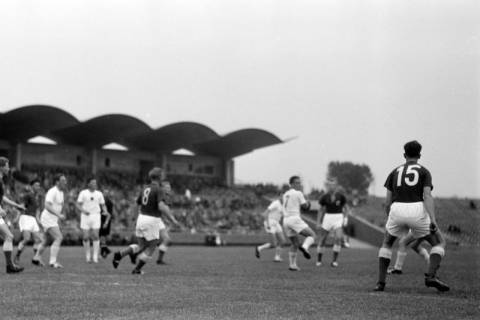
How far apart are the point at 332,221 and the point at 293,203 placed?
2.44 meters

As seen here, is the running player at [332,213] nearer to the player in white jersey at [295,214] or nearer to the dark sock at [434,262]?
the player in white jersey at [295,214]

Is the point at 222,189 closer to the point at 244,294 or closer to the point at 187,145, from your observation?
the point at 187,145

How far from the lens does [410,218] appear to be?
1073 centimetres

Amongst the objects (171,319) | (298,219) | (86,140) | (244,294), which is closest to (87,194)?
(298,219)

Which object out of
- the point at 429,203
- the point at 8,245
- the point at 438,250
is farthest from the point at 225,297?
the point at 8,245

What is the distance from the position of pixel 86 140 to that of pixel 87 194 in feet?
125

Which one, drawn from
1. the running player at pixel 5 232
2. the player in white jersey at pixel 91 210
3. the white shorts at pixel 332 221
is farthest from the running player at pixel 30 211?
the white shorts at pixel 332 221

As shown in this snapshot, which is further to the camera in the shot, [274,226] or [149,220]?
[274,226]

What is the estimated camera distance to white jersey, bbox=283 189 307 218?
697 inches

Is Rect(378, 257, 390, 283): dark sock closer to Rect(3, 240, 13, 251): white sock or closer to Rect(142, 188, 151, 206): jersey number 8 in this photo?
Rect(142, 188, 151, 206): jersey number 8

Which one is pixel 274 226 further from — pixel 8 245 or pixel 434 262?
pixel 434 262

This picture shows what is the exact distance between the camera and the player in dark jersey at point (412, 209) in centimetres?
1072

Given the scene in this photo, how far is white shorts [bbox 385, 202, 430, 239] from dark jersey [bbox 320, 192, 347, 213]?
8769 mm

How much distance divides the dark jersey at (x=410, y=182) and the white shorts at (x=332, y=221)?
886cm
